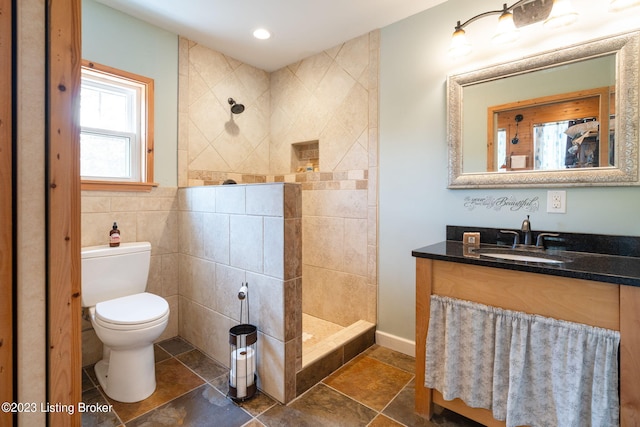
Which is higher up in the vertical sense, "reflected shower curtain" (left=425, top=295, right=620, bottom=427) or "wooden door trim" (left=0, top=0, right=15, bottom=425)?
"wooden door trim" (left=0, top=0, right=15, bottom=425)

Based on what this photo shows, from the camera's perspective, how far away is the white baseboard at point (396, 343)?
2.21 meters

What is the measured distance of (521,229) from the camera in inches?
68.3

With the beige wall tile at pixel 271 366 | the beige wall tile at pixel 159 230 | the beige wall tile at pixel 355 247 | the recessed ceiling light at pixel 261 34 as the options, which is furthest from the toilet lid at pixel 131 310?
the recessed ceiling light at pixel 261 34

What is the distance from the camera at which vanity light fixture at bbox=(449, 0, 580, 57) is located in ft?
4.85

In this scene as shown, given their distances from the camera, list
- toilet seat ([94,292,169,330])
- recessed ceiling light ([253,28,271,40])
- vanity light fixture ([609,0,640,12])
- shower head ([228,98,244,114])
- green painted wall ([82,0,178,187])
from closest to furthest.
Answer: vanity light fixture ([609,0,640,12])
toilet seat ([94,292,169,330])
green painted wall ([82,0,178,187])
recessed ceiling light ([253,28,271,40])
shower head ([228,98,244,114])

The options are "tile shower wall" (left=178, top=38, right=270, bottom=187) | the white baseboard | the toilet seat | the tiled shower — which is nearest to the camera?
the toilet seat

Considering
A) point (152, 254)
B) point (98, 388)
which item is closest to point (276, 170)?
point (152, 254)

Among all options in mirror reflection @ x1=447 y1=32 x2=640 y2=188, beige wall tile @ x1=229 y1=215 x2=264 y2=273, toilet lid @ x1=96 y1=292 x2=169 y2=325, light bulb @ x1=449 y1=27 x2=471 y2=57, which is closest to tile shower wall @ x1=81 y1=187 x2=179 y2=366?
toilet lid @ x1=96 y1=292 x2=169 y2=325

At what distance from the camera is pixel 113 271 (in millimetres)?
1977

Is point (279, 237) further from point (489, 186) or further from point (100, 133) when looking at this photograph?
point (100, 133)

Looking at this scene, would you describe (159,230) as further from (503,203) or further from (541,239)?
(541,239)

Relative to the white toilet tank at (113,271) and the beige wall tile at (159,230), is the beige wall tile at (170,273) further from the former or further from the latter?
the white toilet tank at (113,271)

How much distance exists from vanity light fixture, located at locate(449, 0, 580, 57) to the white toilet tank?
2.45 m

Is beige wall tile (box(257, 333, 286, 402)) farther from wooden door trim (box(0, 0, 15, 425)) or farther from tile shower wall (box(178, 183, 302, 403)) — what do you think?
wooden door trim (box(0, 0, 15, 425))
